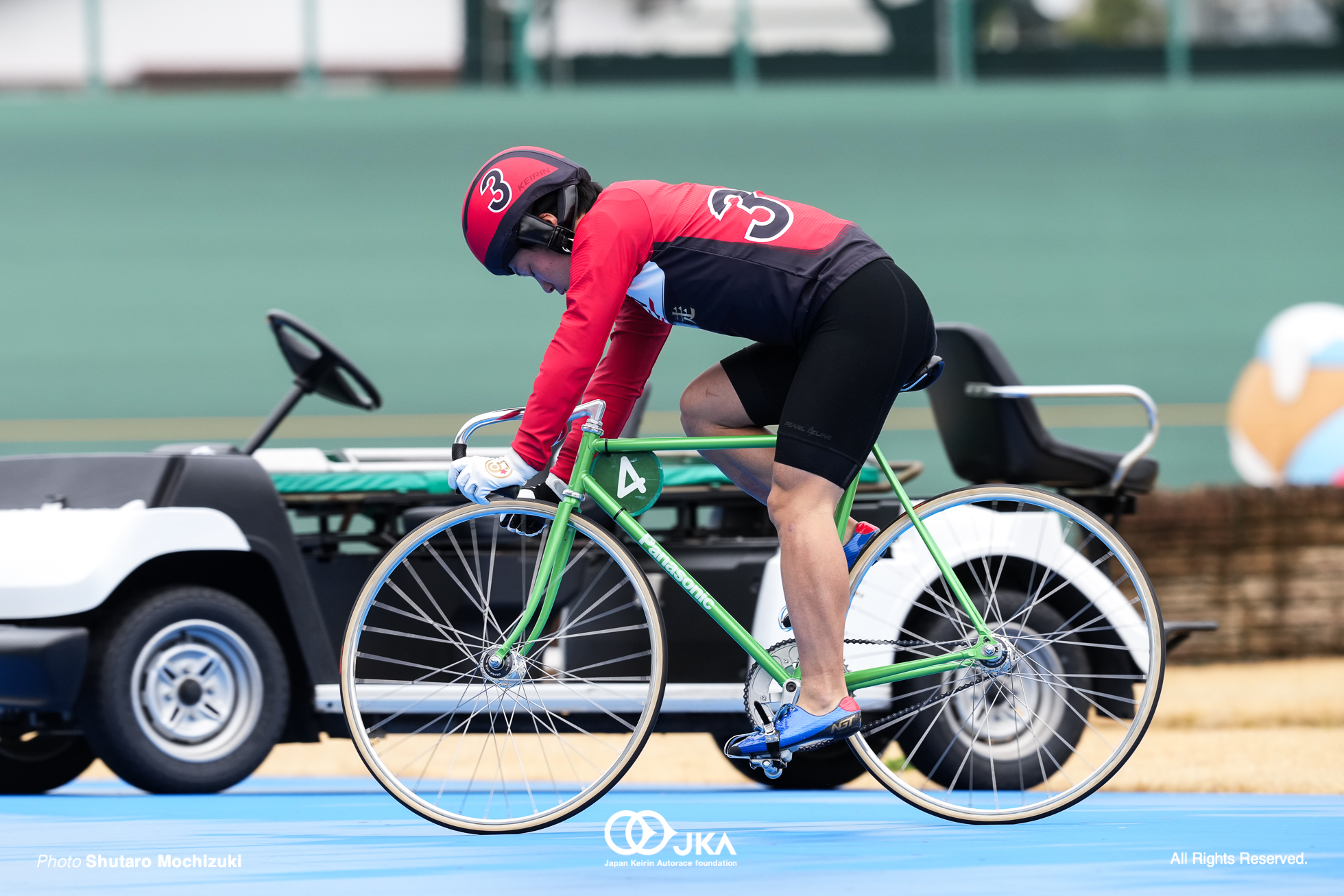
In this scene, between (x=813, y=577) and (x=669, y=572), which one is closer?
(x=813, y=577)

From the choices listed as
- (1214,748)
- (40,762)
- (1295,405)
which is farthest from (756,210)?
(1295,405)

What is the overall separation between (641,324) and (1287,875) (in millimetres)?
1879

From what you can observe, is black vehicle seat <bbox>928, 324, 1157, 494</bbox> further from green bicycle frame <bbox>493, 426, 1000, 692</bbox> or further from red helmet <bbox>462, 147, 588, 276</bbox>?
red helmet <bbox>462, 147, 588, 276</bbox>

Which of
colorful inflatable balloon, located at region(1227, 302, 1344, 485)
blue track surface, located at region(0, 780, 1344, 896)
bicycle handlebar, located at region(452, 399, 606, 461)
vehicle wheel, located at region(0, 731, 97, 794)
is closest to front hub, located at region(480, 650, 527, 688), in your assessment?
blue track surface, located at region(0, 780, 1344, 896)

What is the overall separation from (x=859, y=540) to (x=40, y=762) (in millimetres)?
2911

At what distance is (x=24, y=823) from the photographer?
3.98 metres

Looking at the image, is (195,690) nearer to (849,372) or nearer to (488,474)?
(488,474)

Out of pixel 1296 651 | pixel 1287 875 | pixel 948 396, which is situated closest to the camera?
pixel 1287 875

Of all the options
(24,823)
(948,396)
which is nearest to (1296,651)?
(948,396)

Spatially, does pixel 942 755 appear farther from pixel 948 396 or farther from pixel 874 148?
pixel 874 148

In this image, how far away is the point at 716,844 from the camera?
11.4 feet

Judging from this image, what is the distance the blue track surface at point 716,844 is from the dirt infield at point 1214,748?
92 cm

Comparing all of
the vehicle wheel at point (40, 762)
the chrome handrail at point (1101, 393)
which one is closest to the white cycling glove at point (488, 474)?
the chrome handrail at point (1101, 393)

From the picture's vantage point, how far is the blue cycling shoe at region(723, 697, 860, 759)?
3.45 metres
